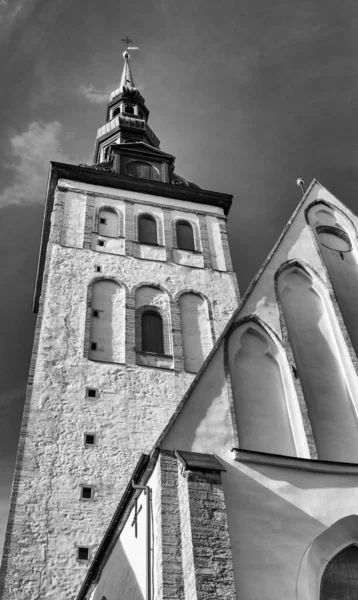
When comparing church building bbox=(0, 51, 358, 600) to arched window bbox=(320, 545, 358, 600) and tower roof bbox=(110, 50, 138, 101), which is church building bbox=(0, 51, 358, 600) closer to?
arched window bbox=(320, 545, 358, 600)

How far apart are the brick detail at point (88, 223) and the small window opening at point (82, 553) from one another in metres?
9.98

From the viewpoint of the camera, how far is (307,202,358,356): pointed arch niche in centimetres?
1059

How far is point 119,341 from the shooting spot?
17969mm

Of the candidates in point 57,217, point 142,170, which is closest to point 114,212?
point 57,217

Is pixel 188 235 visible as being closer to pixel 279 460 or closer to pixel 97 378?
pixel 97 378

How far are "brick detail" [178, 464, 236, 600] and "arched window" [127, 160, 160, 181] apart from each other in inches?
771

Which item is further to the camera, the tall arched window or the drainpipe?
the tall arched window

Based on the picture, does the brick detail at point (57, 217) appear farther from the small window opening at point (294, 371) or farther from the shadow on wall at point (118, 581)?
the small window opening at point (294, 371)

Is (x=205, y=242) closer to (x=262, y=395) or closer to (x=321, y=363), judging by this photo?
(x=321, y=363)

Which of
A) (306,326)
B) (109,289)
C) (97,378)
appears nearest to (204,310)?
(109,289)

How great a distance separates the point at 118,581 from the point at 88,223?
14248 millimetres

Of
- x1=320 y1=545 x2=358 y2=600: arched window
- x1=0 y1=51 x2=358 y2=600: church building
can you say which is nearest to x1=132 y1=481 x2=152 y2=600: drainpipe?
x1=0 y1=51 x2=358 y2=600: church building

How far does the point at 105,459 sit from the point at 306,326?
21.9ft

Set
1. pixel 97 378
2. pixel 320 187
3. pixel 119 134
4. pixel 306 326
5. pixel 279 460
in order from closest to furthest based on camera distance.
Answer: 1. pixel 279 460
2. pixel 306 326
3. pixel 320 187
4. pixel 97 378
5. pixel 119 134
